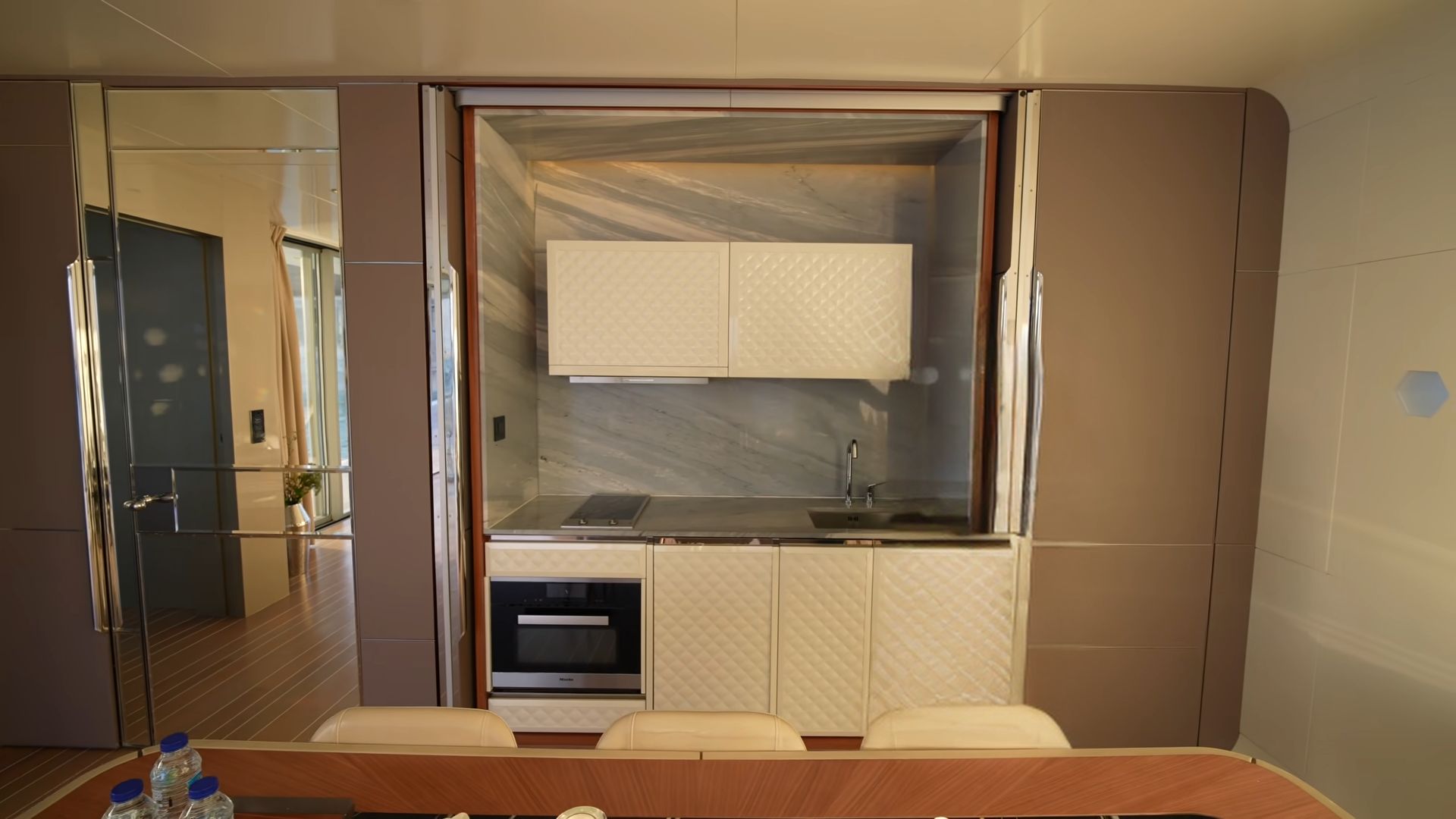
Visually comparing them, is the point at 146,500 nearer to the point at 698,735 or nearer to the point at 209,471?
the point at 209,471

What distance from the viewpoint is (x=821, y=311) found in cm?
268

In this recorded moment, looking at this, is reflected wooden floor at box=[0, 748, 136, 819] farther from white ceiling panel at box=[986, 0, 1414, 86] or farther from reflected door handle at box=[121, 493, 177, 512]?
white ceiling panel at box=[986, 0, 1414, 86]

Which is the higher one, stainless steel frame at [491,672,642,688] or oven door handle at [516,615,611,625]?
oven door handle at [516,615,611,625]

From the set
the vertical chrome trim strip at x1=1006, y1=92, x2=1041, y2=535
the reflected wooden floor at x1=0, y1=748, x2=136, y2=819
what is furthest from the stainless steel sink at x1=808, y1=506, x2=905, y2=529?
the reflected wooden floor at x1=0, y1=748, x2=136, y2=819

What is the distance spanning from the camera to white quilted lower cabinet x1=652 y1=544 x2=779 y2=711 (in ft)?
8.10

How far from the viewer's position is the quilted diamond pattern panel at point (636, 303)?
8.66 feet

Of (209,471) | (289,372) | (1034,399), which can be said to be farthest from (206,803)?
(1034,399)

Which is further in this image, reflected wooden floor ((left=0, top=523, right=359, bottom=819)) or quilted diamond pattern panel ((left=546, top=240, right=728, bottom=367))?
quilted diamond pattern panel ((left=546, top=240, right=728, bottom=367))

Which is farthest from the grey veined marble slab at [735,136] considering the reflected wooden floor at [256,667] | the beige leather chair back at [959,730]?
the beige leather chair back at [959,730]

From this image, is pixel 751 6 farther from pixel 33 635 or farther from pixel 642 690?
pixel 33 635

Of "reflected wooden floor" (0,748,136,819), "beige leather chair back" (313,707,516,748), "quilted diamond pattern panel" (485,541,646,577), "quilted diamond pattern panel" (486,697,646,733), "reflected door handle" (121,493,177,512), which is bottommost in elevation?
"reflected wooden floor" (0,748,136,819)

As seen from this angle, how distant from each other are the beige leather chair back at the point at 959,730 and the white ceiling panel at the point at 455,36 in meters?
1.96

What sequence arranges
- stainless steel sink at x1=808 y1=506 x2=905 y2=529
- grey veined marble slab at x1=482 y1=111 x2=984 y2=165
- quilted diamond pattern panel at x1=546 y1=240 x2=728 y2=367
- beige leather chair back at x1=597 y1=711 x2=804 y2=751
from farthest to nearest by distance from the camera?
stainless steel sink at x1=808 y1=506 x2=905 y2=529
quilted diamond pattern panel at x1=546 y1=240 x2=728 y2=367
grey veined marble slab at x1=482 y1=111 x2=984 y2=165
beige leather chair back at x1=597 y1=711 x2=804 y2=751

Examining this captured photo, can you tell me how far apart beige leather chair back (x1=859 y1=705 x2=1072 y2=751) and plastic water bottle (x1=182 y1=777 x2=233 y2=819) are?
1159 mm
